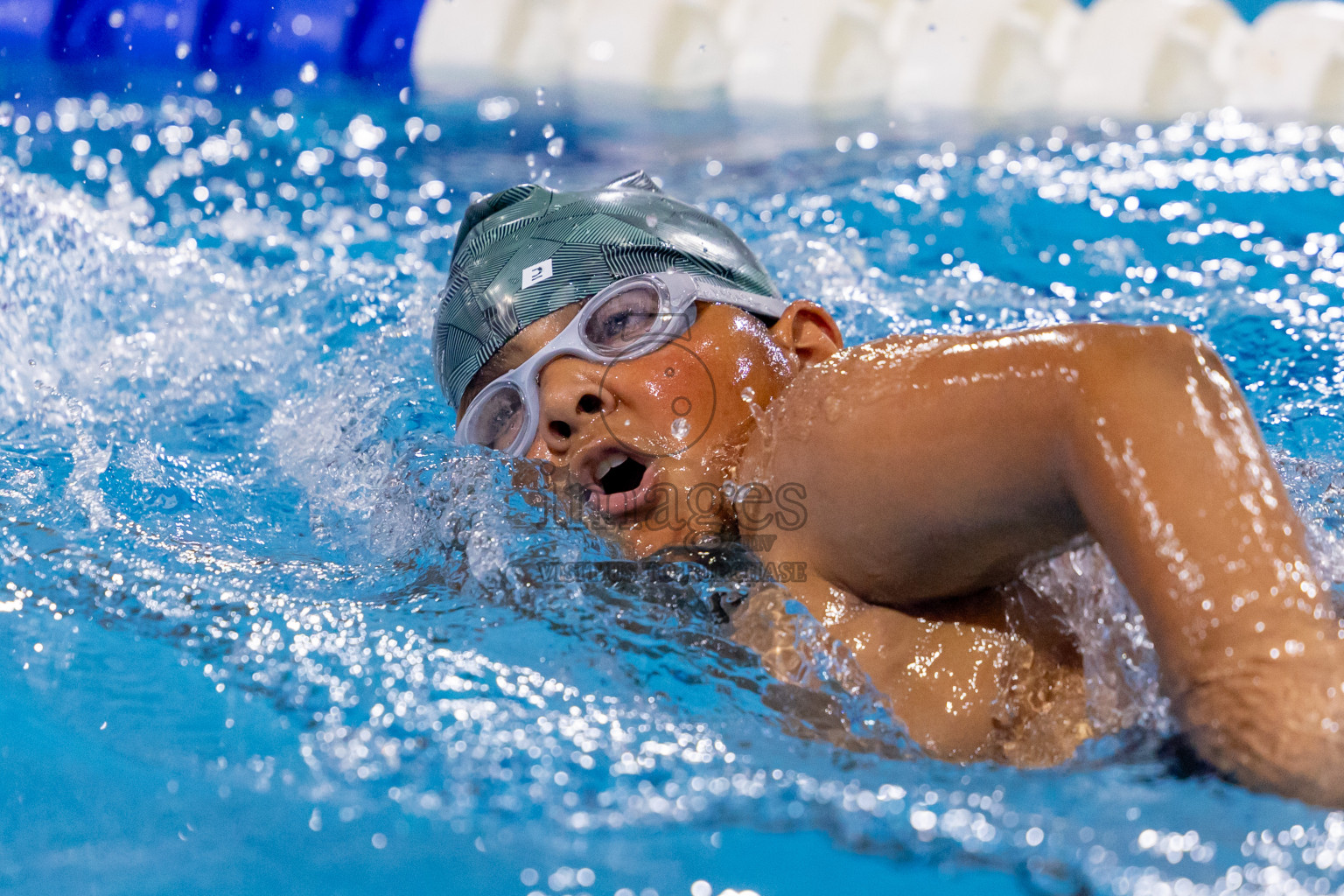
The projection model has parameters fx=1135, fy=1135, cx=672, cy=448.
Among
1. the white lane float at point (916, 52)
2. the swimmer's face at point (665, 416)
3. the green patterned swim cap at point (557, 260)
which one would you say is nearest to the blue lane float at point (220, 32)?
the white lane float at point (916, 52)

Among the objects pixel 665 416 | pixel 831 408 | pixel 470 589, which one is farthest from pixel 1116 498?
pixel 470 589

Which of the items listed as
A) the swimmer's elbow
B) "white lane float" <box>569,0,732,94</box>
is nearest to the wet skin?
the swimmer's elbow

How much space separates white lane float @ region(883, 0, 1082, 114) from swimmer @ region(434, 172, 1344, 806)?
2.69 meters

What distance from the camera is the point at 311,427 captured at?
9.13 ft

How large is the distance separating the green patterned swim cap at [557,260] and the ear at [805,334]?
0.12 meters

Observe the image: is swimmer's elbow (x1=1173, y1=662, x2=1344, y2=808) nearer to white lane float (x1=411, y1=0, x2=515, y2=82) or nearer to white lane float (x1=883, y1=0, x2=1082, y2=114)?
white lane float (x1=883, y1=0, x2=1082, y2=114)

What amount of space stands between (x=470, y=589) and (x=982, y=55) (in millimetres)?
3696

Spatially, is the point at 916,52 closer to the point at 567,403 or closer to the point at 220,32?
the point at 220,32

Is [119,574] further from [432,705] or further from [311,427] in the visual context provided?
[311,427]

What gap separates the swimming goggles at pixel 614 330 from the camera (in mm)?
1879

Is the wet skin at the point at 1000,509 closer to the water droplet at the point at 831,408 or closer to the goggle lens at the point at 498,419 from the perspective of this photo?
the water droplet at the point at 831,408

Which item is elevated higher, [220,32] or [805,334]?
[220,32]

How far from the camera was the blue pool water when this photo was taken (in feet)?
4.27

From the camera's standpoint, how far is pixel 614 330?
1.91m
